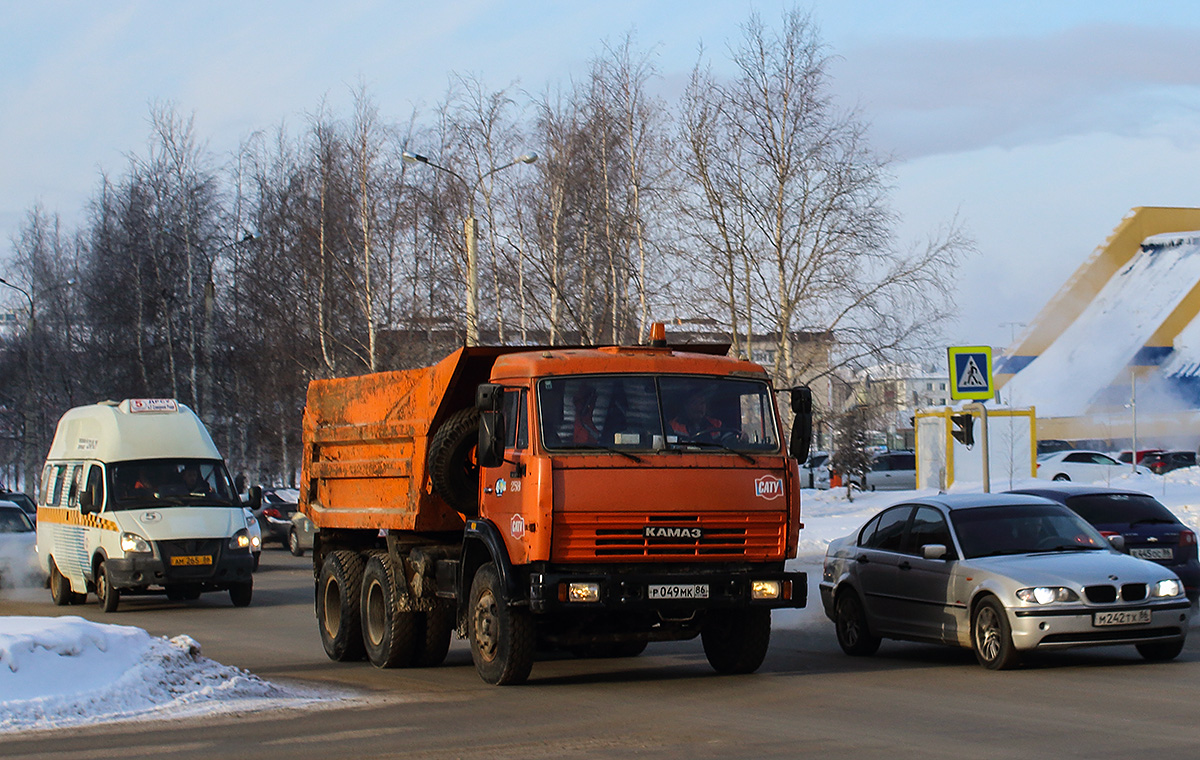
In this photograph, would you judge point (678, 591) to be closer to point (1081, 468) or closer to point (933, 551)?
point (933, 551)

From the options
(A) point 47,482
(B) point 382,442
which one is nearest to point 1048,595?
(B) point 382,442

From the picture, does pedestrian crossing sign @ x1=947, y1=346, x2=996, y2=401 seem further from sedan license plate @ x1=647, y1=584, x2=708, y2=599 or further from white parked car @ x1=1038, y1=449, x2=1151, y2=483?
white parked car @ x1=1038, y1=449, x2=1151, y2=483

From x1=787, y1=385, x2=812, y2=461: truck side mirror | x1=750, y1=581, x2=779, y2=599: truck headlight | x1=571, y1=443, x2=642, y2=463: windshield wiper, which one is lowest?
x1=750, y1=581, x2=779, y2=599: truck headlight

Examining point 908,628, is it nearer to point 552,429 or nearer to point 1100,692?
point 1100,692

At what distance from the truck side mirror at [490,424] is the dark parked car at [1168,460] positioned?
5699 cm

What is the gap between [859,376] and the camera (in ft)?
119

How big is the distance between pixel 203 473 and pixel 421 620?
9606 mm

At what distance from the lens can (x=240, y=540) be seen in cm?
2064

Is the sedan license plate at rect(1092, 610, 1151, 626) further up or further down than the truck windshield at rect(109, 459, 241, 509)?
further down

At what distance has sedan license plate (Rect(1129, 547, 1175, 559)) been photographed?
15047mm

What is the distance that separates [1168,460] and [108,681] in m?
60.7

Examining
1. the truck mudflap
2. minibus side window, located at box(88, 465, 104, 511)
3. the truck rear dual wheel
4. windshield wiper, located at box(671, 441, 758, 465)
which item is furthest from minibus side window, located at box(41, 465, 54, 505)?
Result: windshield wiper, located at box(671, 441, 758, 465)

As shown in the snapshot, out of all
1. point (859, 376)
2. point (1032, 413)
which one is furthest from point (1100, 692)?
point (1032, 413)

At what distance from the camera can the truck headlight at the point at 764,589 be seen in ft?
36.2
